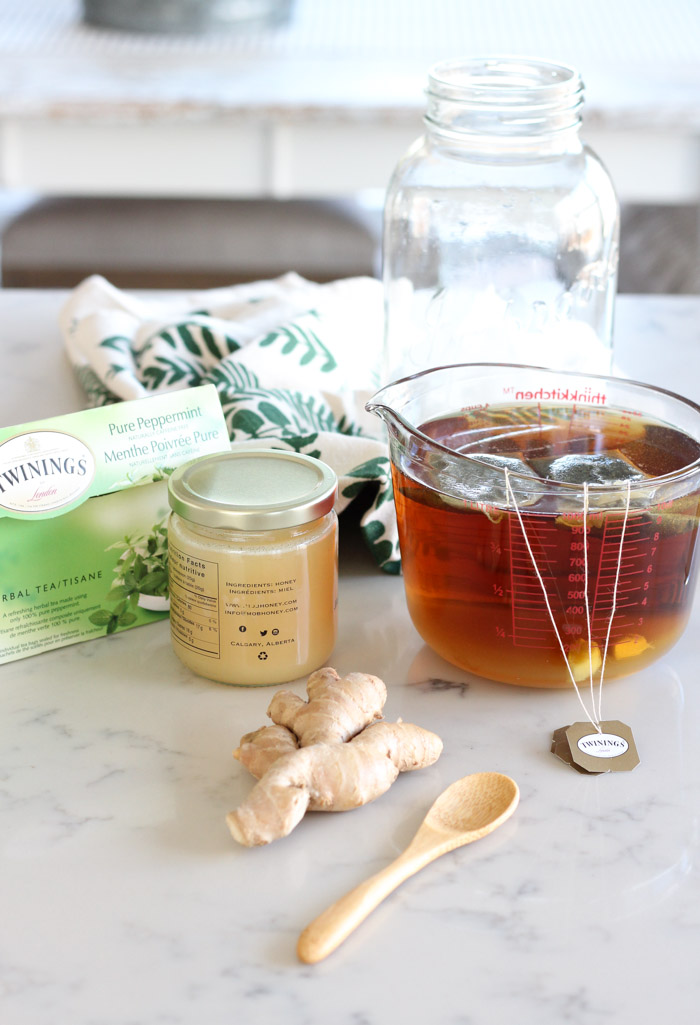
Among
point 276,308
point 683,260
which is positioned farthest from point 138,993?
point 683,260

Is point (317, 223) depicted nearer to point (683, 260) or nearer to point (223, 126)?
point (223, 126)

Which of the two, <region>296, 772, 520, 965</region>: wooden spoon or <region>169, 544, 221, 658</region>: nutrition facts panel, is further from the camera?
<region>169, 544, 221, 658</region>: nutrition facts panel

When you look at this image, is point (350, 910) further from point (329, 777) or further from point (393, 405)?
point (393, 405)

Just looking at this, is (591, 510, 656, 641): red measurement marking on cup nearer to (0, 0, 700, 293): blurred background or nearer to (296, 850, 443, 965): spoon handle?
(296, 850, 443, 965): spoon handle

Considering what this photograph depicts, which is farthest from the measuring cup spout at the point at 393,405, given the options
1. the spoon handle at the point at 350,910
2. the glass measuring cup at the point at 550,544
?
the spoon handle at the point at 350,910

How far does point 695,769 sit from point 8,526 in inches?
15.8

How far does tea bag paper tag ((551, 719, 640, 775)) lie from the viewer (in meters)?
0.56

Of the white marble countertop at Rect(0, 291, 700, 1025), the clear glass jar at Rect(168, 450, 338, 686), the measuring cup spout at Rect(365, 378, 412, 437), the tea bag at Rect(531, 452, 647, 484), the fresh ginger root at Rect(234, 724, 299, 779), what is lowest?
the white marble countertop at Rect(0, 291, 700, 1025)

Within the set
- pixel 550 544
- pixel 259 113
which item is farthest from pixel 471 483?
pixel 259 113

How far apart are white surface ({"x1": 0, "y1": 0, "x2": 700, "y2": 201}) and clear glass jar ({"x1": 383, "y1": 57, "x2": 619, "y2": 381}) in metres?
1.27

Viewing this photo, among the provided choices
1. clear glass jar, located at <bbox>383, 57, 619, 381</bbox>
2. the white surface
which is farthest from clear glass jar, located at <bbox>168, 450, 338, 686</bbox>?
the white surface

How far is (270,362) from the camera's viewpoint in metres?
0.95

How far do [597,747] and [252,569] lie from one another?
205 millimetres

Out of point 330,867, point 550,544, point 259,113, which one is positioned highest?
point 259,113
